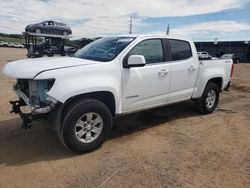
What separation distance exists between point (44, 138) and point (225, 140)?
3.25 meters

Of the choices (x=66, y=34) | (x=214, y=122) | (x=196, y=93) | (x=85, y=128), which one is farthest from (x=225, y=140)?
(x=66, y=34)

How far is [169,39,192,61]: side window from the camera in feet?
19.1

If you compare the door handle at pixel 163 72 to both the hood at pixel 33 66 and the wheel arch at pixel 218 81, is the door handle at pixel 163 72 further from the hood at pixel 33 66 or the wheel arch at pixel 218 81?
the wheel arch at pixel 218 81

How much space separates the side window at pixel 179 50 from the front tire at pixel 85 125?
210 centimetres

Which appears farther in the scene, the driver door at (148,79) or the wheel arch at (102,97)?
the driver door at (148,79)

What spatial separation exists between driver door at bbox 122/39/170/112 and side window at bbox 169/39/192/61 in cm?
31

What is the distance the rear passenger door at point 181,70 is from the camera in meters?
5.77

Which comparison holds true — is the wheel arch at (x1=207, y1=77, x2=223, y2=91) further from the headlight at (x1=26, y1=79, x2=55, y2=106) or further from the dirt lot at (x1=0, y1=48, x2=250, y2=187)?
the headlight at (x1=26, y1=79, x2=55, y2=106)

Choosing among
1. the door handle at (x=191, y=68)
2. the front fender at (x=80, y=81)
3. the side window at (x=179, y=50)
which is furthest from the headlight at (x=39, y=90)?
the door handle at (x=191, y=68)

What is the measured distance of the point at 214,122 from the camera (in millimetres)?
6297

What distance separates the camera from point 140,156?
14.3ft

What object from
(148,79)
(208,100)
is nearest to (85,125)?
(148,79)

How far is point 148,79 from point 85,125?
149 cm

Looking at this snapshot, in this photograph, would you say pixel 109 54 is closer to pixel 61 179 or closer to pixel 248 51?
pixel 61 179
